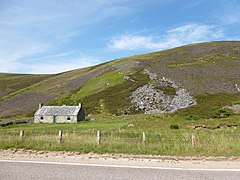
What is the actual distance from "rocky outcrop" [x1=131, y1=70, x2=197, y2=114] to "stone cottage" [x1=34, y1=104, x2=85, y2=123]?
14.8 m

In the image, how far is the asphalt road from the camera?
1018 cm

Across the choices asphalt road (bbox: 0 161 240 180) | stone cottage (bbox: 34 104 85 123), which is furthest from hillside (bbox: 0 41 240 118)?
asphalt road (bbox: 0 161 240 180)

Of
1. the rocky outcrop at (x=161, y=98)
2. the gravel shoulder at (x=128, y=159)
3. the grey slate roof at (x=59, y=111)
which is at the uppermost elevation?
the rocky outcrop at (x=161, y=98)

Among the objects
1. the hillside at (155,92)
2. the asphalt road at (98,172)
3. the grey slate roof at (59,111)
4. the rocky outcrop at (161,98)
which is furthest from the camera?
the grey slate roof at (59,111)

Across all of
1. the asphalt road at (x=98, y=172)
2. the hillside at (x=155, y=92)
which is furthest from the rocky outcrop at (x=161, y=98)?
the asphalt road at (x=98, y=172)

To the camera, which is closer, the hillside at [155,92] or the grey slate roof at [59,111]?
the hillside at [155,92]

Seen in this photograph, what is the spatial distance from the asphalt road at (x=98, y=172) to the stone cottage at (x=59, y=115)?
54407mm

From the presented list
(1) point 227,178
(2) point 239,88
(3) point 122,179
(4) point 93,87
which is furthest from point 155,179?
(4) point 93,87

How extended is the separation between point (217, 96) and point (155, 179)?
206 ft

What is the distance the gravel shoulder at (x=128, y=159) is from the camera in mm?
12250

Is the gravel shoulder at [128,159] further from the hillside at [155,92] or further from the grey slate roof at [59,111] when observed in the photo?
the grey slate roof at [59,111]

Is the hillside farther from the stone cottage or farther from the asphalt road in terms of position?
the asphalt road

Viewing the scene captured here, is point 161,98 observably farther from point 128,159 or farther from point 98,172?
point 98,172

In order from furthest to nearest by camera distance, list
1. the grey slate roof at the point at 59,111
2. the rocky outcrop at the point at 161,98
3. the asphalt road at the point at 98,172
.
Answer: the grey slate roof at the point at 59,111 < the rocky outcrop at the point at 161,98 < the asphalt road at the point at 98,172
